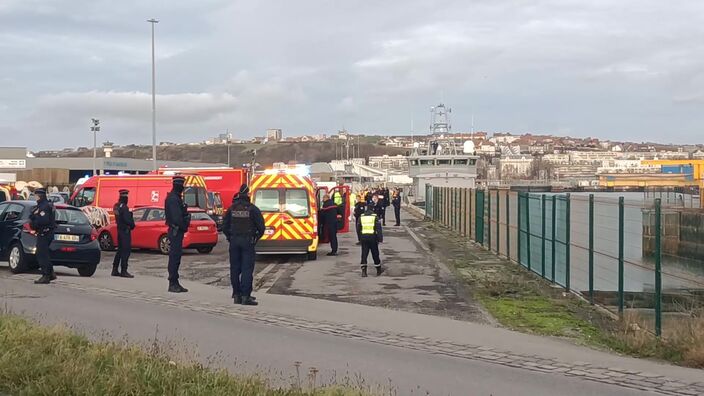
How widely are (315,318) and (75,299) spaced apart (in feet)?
13.7

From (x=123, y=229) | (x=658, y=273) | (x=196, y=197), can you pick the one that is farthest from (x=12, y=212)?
(x=196, y=197)

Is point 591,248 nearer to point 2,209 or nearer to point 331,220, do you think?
point 331,220

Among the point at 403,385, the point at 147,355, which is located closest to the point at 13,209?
the point at 147,355

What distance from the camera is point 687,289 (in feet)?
32.5

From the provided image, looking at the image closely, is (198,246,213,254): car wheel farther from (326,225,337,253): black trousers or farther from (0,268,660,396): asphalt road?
(0,268,660,396): asphalt road

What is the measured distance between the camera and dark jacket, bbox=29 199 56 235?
49.2 ft

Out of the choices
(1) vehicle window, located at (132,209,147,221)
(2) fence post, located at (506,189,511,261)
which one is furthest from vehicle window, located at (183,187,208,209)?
(2) fence post, located at (506,189,511,261)

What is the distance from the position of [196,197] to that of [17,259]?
52.1ft

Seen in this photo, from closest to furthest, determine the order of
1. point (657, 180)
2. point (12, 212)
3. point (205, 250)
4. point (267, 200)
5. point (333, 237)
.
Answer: point (12, 212), point (267, 200), point (333, 237), point (205, 250), point (657, 180)

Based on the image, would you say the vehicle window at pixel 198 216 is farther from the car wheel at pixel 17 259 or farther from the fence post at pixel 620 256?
the fence post at pixel 620 256

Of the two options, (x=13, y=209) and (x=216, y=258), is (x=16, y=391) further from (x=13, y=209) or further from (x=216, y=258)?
(x=216, y=258)

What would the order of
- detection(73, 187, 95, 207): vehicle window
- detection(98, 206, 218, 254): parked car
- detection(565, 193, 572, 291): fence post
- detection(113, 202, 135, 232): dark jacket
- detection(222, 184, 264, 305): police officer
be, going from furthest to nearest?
detection(73, 187, 95, 207): vehicle window
detection(98, 206, 218, 254): parked car
detection(113, 202, 135, 232): dark jacket
detection(565, 193, 572, 291): fence post
detection(222, 184, 264, 305): police officer

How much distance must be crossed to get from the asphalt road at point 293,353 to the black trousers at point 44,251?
2.27m

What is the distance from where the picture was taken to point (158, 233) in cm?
2375
